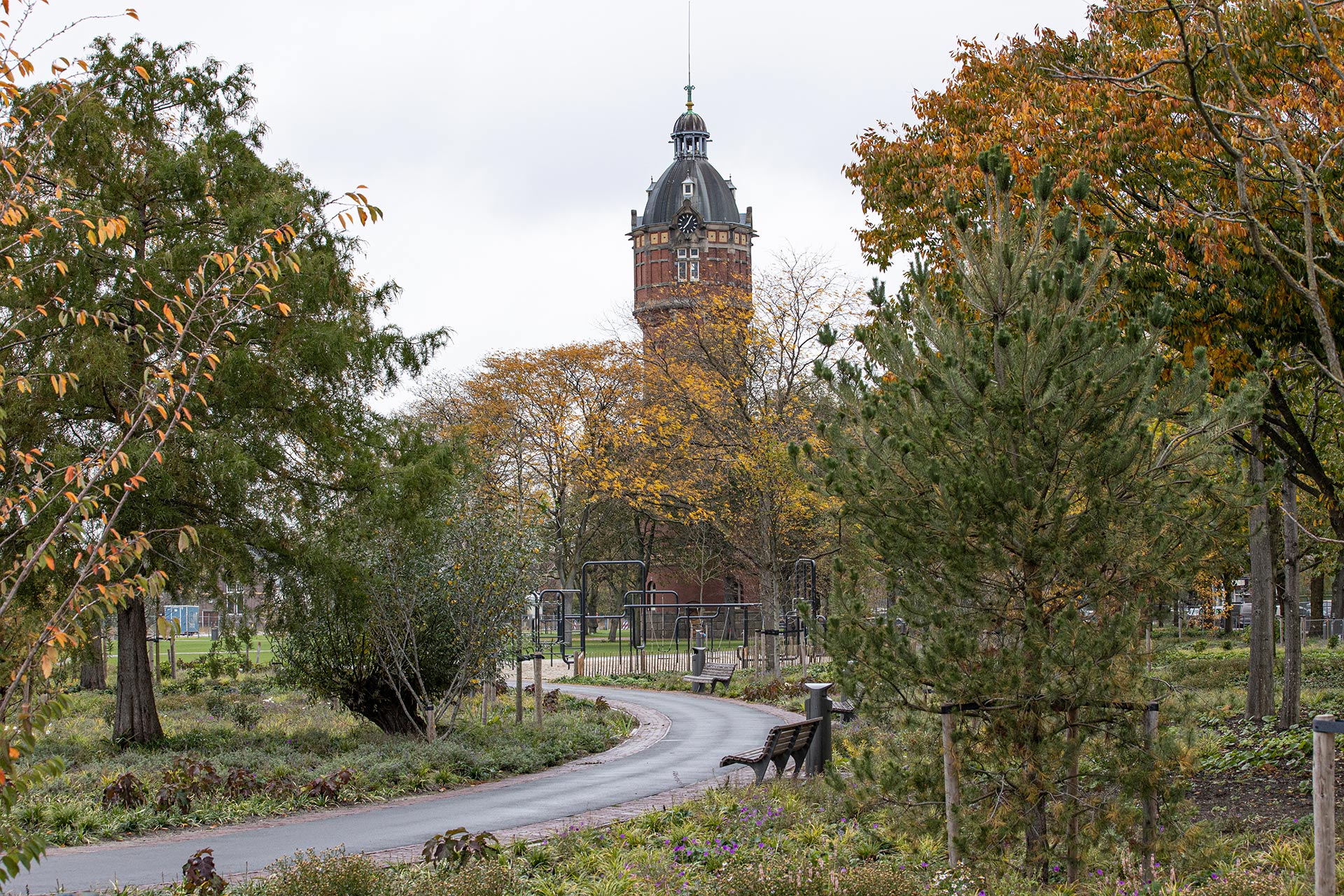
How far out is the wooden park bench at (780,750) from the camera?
529 inches

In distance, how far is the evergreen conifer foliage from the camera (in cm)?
719

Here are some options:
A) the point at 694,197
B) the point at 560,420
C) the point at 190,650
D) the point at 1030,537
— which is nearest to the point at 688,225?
the point at 694,197

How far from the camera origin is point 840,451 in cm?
791

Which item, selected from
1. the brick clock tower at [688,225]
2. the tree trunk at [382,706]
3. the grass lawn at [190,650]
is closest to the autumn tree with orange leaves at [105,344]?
the tree trunk at [382,706]

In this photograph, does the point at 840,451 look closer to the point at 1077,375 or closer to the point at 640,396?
the point at 1077,375

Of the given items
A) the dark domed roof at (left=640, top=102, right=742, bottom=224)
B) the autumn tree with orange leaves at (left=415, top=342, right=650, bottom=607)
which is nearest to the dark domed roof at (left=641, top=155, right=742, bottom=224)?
the dark domed roof at (left=640, top=102, right=742, bottom=224)

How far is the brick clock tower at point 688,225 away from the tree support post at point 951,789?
232 ft

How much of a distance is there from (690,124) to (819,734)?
7090cm

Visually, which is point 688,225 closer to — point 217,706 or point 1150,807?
point 217,706

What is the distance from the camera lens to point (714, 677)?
27.8m

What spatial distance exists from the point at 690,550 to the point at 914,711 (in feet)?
143

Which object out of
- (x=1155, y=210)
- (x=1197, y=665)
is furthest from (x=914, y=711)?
(x=1197, y=665)

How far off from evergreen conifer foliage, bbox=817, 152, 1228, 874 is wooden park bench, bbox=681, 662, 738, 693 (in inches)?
786

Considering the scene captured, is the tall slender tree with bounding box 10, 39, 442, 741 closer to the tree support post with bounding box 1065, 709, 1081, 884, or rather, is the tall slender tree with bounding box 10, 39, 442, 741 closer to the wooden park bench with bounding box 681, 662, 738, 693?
the tree support post with bounding box 1065, 709, 1081, 884
